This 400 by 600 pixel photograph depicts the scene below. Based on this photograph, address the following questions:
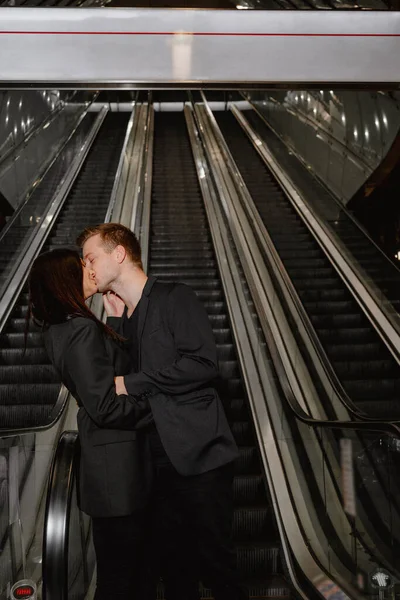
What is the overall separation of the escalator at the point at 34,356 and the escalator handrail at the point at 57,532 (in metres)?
1.43

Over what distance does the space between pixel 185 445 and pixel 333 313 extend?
16.8ft

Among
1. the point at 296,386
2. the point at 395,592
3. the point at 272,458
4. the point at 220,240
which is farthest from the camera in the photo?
the point at 220,240

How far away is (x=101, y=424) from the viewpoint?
7.52ft

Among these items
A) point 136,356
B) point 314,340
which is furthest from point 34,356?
point 136,356

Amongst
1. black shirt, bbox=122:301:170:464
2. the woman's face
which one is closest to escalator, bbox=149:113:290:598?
black shirt, bbox=122:301:170:464

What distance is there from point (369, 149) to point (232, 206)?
7.83ft

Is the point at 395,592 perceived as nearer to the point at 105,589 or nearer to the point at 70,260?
the point at 105,589

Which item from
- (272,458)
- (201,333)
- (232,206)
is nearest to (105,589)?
(201,333)

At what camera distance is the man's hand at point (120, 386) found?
234cm

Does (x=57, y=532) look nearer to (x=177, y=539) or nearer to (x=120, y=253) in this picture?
(x=177, y=539)

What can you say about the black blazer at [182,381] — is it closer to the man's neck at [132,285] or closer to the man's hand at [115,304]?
the man's neck at [132,285]

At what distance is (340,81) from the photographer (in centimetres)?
458

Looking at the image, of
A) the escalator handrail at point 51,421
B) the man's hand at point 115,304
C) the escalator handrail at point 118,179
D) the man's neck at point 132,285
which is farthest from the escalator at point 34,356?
the man's neck at point 132,285

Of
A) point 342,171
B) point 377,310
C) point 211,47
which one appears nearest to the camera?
point 211,47
